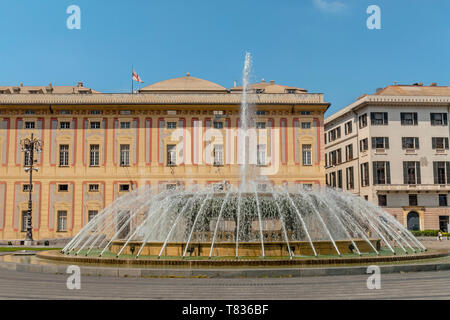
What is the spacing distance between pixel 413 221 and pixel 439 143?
7.97m

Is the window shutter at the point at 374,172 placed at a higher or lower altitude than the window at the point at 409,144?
lower

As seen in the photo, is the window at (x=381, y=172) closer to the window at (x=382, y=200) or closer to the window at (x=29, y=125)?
the window at (x=382, y=200)

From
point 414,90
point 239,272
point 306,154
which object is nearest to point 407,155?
point 414,90

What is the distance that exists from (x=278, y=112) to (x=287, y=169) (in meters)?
4.83

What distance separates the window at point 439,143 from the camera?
48.2 meters

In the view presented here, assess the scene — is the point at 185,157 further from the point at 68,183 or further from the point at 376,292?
the point at 376,292

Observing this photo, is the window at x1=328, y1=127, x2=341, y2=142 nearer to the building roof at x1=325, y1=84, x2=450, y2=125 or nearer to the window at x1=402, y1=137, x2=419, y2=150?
the building roof at x1=325, y1=84, x2=450, y2=125

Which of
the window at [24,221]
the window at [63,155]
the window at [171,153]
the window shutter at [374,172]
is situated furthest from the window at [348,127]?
the window at [24,221]

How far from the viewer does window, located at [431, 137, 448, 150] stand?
158 ft

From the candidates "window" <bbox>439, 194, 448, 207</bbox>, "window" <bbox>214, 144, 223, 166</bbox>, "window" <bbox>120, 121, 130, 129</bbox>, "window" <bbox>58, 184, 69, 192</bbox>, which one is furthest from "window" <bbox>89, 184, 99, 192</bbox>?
"window" <bbox>439, 194, 448, 207</bbox>

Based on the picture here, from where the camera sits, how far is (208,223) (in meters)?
17.0

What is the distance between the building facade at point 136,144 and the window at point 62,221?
114mm
